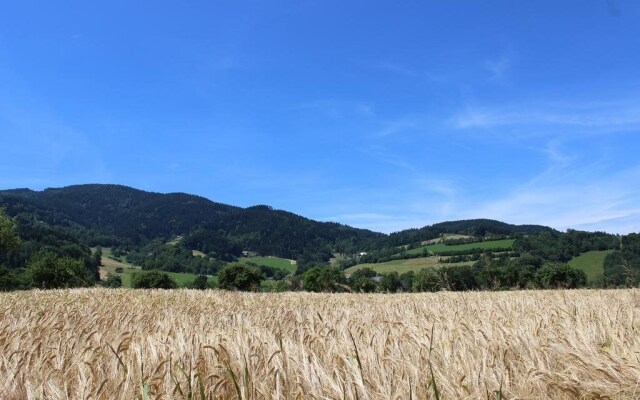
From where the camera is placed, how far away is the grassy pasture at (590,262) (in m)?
78.9

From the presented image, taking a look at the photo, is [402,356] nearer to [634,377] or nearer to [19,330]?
[634,377]

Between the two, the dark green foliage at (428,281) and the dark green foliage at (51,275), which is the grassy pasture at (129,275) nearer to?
the dark green foliage at (51,275)

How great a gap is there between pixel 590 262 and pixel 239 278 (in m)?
71.6

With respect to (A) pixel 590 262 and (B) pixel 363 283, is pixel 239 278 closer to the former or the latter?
(B) pixel 363 283

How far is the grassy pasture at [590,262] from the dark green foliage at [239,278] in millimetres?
58876

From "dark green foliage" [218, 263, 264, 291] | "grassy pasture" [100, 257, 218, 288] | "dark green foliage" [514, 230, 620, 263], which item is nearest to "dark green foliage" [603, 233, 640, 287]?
"dark green foliage" [514, 230, 620, 263]

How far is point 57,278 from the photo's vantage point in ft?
174

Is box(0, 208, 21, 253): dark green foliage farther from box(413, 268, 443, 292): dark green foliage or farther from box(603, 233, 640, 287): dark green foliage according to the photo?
box(603, 233, 640, 287): dark green foliage

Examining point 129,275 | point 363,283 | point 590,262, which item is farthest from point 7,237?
point 590,262

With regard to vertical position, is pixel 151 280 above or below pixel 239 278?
below

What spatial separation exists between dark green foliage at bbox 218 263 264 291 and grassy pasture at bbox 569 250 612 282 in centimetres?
5888

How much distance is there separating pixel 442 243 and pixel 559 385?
144m

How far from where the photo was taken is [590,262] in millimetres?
86188

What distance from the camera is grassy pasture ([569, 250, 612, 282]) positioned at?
78863mm
